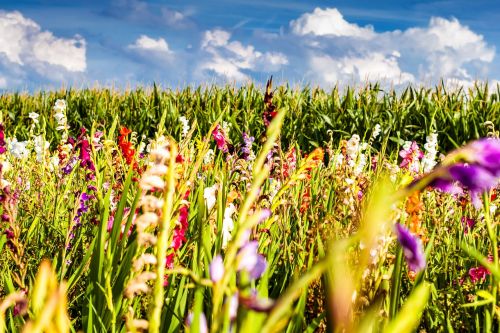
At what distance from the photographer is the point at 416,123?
10805mm

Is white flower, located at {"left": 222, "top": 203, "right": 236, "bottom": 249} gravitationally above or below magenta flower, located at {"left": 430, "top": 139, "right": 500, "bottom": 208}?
below

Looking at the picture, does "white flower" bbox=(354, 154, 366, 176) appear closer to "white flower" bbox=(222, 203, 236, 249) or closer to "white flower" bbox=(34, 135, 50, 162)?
"white flower" bbox=(222, 203, 236, 249)

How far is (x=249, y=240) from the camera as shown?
1.65m

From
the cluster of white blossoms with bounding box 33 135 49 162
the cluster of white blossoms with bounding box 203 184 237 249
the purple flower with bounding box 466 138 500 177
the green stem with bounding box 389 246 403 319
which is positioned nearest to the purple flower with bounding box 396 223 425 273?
the purple flower with bounding box 466 138 500 177

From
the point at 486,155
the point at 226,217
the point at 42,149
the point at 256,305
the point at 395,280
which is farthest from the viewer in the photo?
the point at 42,149

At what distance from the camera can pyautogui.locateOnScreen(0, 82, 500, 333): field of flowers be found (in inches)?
24.8

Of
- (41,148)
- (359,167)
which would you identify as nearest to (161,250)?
(359,167)

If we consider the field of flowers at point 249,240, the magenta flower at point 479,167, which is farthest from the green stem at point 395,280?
the magenta flower at point 479,167

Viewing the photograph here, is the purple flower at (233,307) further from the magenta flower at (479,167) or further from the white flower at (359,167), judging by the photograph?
the white flower at (359,167)

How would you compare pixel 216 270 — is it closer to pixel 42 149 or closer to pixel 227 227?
pixel 227 227

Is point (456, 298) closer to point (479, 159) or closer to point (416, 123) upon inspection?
point (479, 159)

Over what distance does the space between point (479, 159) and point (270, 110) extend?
1.66 metres

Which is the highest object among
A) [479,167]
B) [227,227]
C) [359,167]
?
[359,167]

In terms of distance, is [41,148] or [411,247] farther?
[41,148]
